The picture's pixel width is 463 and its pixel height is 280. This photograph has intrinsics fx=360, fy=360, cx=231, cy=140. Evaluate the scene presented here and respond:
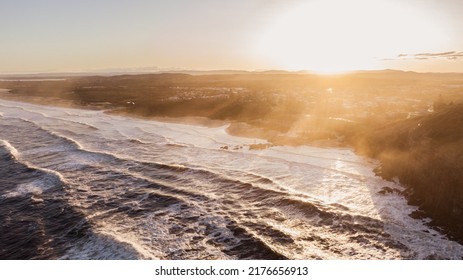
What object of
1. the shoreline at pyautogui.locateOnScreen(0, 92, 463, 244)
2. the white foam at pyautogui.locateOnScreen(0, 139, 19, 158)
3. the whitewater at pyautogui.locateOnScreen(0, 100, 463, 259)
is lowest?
the whitewater at pyautogui.locateOnScreen(0, 100, 463, 259)

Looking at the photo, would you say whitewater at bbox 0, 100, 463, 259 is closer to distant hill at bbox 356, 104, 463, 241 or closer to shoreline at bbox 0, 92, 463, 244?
shoreline at bbox 0, 92, 463, 244

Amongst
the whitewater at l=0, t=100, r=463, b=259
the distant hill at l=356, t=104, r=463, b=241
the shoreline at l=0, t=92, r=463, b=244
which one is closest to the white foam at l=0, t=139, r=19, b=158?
the whitewater at l=0, t=100, r=463, b=259

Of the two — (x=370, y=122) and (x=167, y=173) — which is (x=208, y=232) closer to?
(x=167, y=173)

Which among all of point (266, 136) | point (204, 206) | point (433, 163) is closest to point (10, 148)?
point (204, 206)

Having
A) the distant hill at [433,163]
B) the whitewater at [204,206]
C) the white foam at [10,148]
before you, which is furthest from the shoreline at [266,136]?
the white foam at [10,148]

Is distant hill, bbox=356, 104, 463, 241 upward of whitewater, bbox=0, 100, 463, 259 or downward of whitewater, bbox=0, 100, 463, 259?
upward

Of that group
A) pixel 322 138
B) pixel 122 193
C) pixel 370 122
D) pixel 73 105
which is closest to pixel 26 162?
pixel 122 193

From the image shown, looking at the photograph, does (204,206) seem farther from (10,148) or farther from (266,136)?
(10,148)
